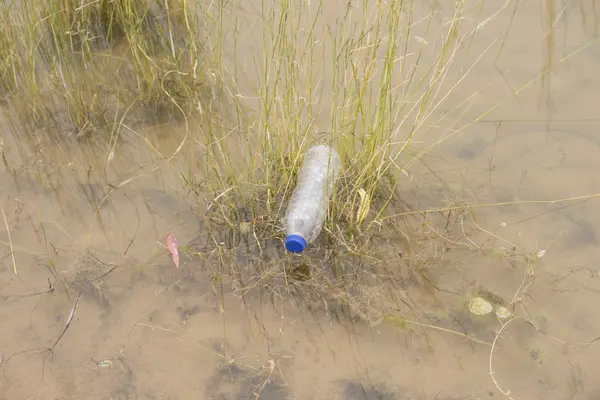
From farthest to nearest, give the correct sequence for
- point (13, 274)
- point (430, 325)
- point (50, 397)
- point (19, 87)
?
1. point (19, 87)
2. point (13, 274)
3. point (430, 325)
4. point (50, 397)

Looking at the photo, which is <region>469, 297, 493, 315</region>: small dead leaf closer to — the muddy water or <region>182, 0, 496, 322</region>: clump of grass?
the muddy water

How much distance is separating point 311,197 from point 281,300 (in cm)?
43

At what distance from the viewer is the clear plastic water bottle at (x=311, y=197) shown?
2.17 metres

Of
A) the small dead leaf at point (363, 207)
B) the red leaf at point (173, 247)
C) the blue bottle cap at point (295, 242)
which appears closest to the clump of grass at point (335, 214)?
the small dead leaf at point (363, 207)

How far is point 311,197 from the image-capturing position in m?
2.22

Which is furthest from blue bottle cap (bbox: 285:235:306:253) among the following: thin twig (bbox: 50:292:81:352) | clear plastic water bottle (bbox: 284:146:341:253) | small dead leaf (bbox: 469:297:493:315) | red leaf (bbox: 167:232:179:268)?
thin twig (bbox: 50:292:81:352)

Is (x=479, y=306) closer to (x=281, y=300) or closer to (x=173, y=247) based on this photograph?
(x=281, y=300)

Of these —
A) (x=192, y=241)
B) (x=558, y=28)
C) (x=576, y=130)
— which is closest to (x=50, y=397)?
(x=192, y=241)

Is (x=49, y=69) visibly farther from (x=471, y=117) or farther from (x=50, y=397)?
(x=471, y=117)

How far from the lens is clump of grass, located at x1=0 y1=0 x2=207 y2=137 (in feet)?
8.34


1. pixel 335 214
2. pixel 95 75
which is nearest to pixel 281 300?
pixel 335 214

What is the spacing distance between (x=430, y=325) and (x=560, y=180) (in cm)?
95

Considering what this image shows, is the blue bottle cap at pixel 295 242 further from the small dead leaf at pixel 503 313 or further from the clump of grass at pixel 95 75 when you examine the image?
the clump of grass at pixel 95 75

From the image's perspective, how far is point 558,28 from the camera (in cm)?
301
